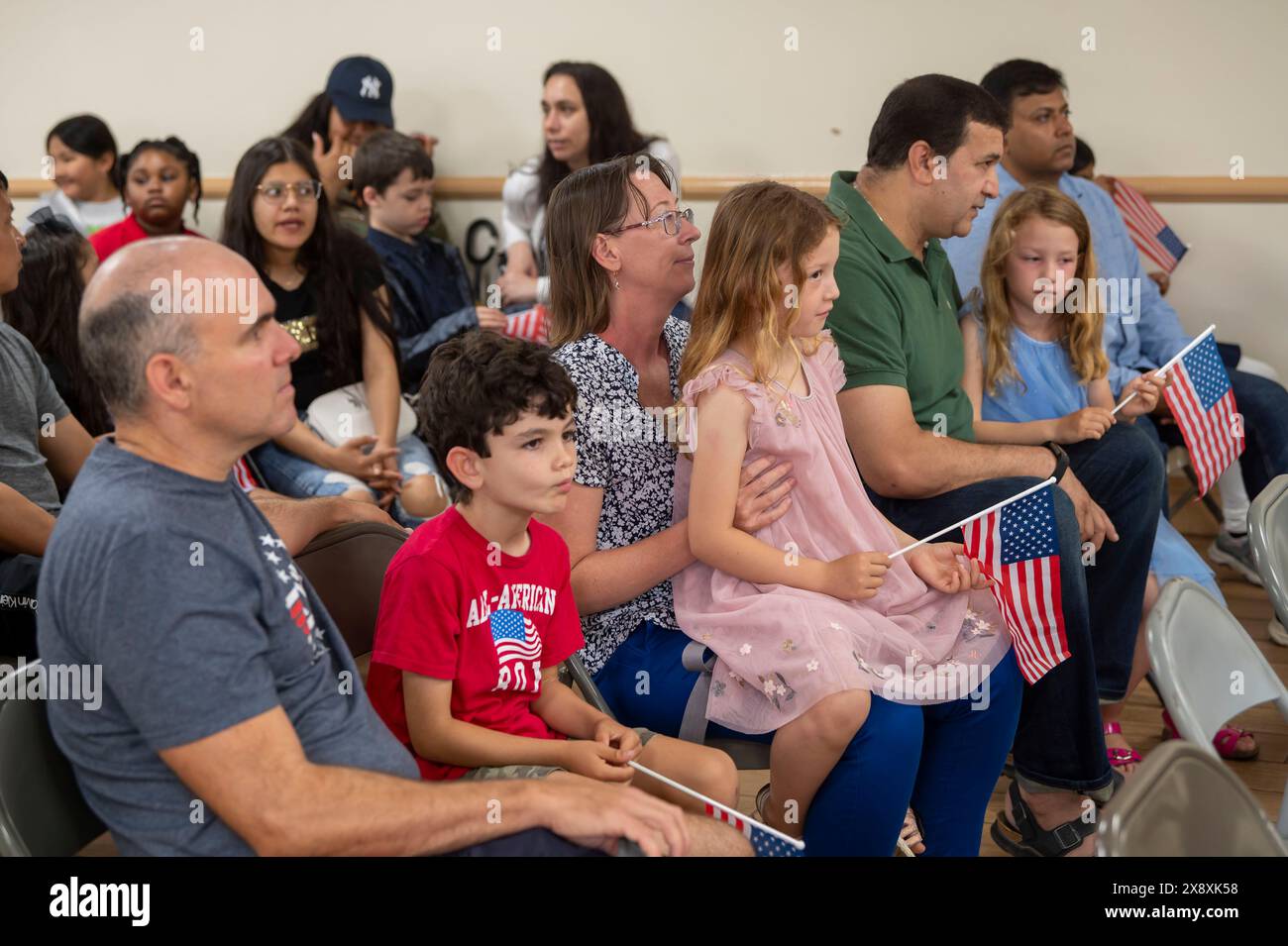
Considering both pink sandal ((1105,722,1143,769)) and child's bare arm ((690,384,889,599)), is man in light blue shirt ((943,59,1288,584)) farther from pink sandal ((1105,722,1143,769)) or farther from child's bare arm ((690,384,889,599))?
child's bare arm ((690,384,889,599))

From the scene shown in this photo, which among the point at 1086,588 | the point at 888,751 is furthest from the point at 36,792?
the point at 1086,588

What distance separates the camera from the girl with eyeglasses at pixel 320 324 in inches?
126

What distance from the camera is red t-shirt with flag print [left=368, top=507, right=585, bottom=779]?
63.3 inches

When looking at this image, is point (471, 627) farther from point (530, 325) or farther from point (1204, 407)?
point (530, 325)

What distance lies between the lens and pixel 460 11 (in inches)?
199

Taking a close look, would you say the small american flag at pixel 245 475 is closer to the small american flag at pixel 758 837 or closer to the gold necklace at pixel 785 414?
the gold necklace at pixel 785 414

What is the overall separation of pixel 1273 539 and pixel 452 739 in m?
1.41

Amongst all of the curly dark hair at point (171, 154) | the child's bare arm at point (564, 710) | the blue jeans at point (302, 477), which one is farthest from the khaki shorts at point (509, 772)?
the curly dark hair at point (171, 154)

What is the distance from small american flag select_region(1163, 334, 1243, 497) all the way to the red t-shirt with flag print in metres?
1.57

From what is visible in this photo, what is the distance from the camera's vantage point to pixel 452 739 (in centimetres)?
161

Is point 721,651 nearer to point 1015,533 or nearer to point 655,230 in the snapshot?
point 1015,533

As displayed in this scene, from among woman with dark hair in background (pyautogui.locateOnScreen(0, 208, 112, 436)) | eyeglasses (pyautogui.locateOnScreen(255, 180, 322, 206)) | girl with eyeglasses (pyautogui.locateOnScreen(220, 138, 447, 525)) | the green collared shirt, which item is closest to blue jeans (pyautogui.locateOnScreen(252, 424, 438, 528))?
girl with eyeglasses (pyautogui.locateOnScreen(220, 138, 447, 525))

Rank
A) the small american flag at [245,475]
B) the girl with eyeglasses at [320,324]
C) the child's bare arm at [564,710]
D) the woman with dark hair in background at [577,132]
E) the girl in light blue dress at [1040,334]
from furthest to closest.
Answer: the woman with dark hair in background at [577,132] → the girl with eyeglasses at [320,324] → the small american flag at [245,475] → the girl in light blue dress at [1040,334] → the child's bare arm at [564,710]
